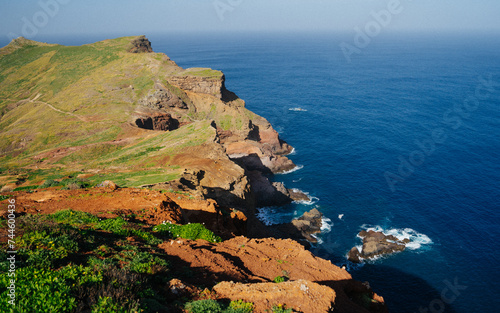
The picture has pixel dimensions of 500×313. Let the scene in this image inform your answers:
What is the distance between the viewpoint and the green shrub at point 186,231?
21.4m

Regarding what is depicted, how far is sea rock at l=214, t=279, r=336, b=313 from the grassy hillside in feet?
102

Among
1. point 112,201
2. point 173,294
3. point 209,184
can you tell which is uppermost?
point 173,294

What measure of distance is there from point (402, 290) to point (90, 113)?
3078 inches

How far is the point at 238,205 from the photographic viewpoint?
172ft

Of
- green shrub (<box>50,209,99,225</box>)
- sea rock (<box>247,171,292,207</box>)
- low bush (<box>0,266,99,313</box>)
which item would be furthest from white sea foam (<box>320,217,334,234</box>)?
low bush (<box>0,266,99,313</box>)

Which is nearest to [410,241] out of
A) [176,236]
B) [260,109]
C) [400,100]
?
[176,236]

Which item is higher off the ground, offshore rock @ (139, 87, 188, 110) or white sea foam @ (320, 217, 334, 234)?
offshore rock @ (139, 87, 188, 110)

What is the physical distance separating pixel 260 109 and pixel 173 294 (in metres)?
115

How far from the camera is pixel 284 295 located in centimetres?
1302

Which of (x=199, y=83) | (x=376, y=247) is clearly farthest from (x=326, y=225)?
(x=199, y=83)

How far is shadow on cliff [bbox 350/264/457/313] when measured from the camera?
41.9 metres

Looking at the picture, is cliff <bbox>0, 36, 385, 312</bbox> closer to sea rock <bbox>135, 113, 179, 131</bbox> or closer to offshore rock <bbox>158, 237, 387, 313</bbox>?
offshore rock <bbox>158, 237, 387, 313</bbox>

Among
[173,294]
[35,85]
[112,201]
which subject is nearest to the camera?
[173,294]

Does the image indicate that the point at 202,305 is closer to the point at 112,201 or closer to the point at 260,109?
the point at 112,201
